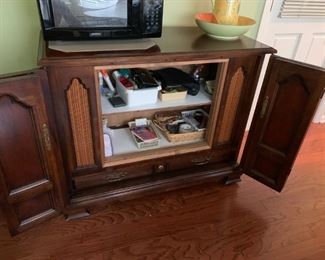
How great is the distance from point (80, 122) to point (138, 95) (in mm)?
305

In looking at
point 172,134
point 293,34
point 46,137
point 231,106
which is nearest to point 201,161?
point 172,134

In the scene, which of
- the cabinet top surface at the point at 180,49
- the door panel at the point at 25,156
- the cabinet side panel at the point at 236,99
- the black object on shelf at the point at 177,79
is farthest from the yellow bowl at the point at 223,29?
the door panel at the point at 25,156

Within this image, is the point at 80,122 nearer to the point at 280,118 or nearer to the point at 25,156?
the point at 25,156

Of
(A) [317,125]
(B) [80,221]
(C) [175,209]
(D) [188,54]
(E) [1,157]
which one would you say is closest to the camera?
(E) [1,157]

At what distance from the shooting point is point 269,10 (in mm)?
1674

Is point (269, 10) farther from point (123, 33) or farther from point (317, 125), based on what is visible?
point (317, 125)

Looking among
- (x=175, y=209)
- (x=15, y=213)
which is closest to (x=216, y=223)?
(x=175, y=209)

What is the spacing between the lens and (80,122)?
3.85ft

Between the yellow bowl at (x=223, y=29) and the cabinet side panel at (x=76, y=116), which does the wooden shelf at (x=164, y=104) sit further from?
the yellow bowl at (x=223, y=29)

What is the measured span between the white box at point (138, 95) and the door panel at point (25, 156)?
1.29ft

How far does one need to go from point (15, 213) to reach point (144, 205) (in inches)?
25.7

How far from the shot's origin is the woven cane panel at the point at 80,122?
109 centimetres

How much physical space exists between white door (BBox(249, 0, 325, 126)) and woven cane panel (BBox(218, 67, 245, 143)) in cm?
60

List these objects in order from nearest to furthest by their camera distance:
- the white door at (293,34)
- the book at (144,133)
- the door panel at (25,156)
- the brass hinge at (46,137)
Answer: the door panel at (25,156), the brass hinge at (46,137), the book at (144,133), the white door at (293,34)
